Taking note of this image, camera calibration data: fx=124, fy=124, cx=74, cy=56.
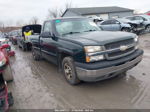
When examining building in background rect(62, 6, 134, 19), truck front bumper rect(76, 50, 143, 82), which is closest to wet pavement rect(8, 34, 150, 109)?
truck front bumper rect(76, 50, 143, 82)

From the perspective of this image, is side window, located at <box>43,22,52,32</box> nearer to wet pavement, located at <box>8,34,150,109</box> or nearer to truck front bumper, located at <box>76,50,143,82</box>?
wet pavement, located at <box>8,34,150,109</box>

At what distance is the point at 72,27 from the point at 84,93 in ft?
7.05

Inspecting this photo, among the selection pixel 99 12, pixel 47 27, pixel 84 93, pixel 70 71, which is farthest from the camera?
pixel 99 12

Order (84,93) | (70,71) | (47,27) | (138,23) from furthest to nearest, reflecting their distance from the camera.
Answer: (138,23)
(47,27)
(70,71)
(84,93)

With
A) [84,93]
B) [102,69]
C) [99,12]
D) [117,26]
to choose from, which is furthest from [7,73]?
[99,12]

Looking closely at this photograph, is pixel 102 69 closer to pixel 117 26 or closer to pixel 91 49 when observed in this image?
pixel 91 49

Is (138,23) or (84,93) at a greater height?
(138,23)

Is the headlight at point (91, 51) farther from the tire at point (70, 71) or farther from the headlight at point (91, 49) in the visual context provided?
the tire at point (70, 71)

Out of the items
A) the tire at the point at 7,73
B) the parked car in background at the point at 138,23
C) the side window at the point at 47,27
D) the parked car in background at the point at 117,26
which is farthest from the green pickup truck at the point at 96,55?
the parked car in background at the point at 138,23

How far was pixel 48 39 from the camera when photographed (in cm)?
436

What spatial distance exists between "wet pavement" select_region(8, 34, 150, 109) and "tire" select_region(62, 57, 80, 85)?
0.20m

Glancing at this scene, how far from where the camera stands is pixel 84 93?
3271 millimetres

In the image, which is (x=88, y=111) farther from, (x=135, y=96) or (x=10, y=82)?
(x=10, y=82)

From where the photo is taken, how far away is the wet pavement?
2.82 m
